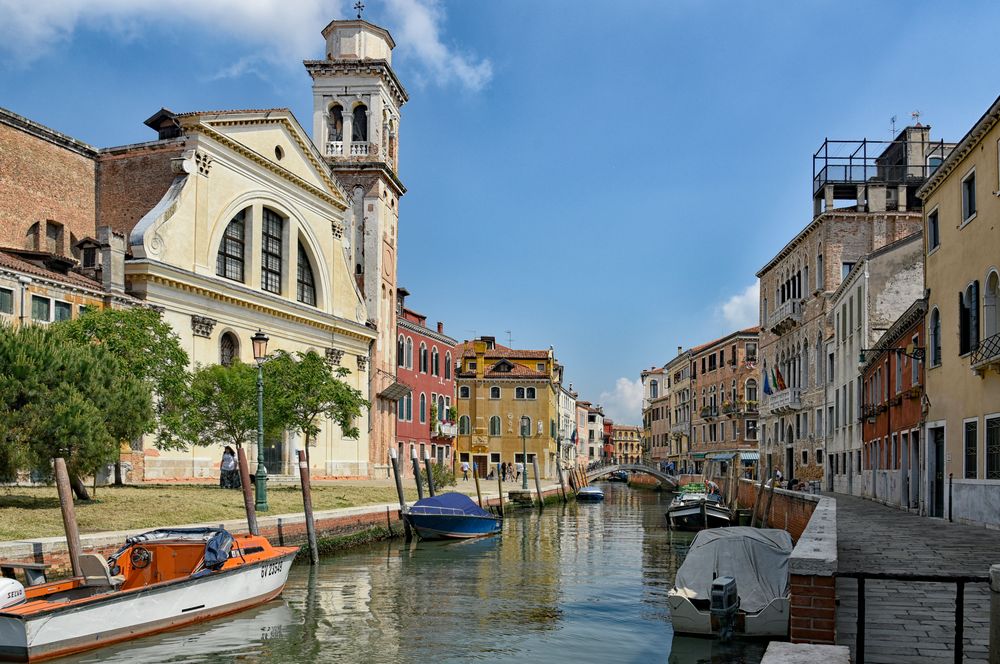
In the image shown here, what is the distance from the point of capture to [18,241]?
30.1 m

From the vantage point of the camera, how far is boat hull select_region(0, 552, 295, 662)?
10.1m

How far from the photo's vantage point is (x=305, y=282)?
3812 centimetres

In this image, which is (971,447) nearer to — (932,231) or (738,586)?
(932,231)

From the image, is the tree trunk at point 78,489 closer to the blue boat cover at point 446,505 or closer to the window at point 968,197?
the blue boat cover at point 446,505

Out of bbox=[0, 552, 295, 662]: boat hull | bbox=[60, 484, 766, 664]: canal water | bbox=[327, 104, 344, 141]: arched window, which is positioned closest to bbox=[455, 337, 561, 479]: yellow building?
bbox=[327, 104, 344, 141]: arched window

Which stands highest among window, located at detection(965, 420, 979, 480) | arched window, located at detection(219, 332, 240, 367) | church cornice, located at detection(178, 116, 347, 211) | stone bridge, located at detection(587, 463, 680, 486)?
church cornice, located at detection(178, 116, 347, 211)

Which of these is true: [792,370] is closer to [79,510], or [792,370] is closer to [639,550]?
[639,550]

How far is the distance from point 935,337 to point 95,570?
17090 millimetres

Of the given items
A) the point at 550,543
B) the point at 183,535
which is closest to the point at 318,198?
the point at 550,543

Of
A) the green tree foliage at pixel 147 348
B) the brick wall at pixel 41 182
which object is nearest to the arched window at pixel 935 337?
the green tree foliage at pixel 147 348

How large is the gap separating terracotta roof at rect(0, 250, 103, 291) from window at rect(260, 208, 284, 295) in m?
8.30

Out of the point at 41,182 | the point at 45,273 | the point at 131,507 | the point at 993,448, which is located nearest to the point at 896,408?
→ the point at 993,448

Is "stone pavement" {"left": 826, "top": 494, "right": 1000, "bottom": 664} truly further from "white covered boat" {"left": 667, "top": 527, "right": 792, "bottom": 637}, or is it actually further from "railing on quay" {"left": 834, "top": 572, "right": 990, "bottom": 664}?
"railing on quay" {"left": 834, "top": 572, "right": 990, "bottom": 664}

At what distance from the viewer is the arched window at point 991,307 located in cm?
1684
